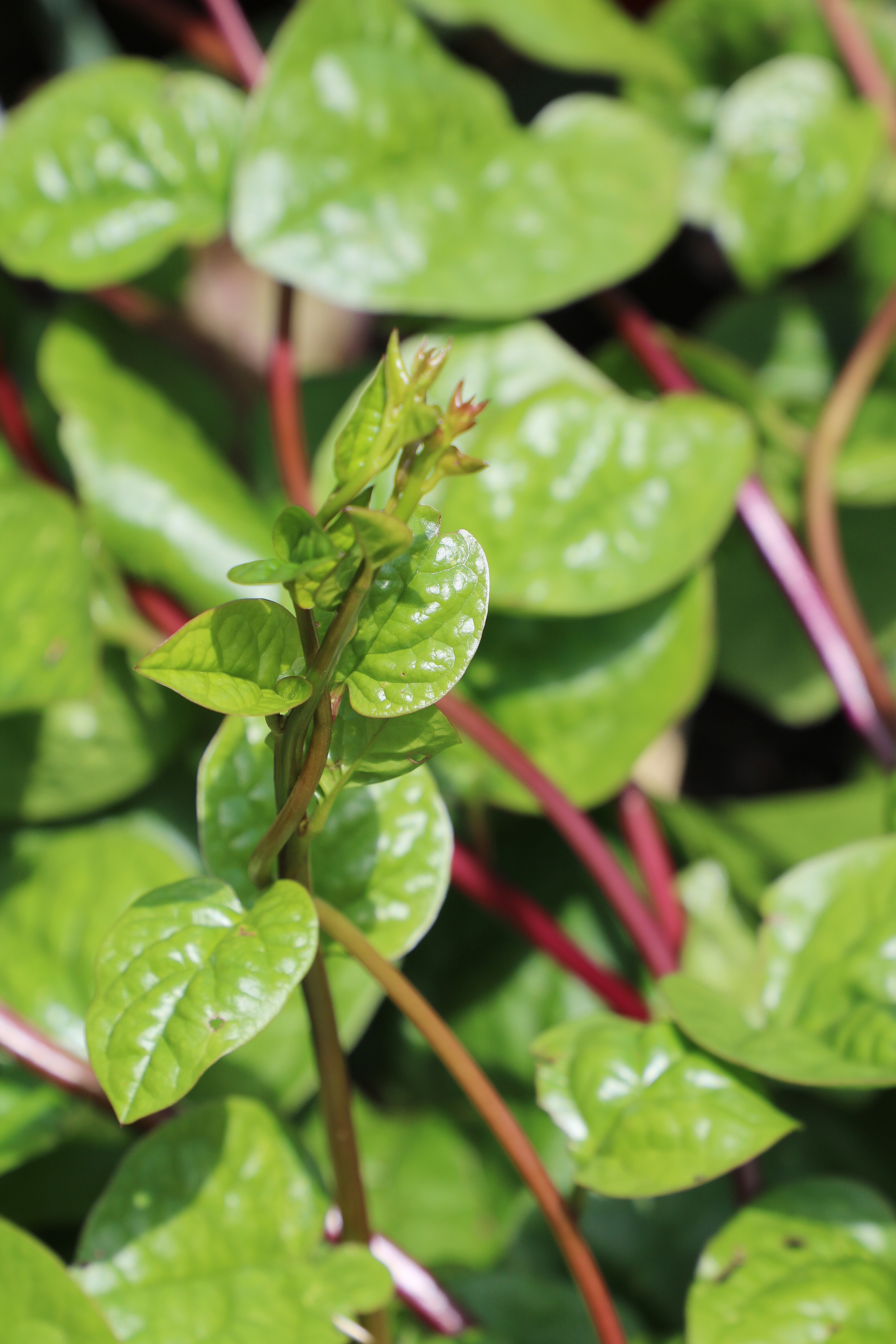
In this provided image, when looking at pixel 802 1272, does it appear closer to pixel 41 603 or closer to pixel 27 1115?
pixel 27 1115

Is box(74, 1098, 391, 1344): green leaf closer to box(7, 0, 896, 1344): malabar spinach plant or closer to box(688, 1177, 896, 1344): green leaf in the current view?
box(7, 0, 896, 1344): malabar spinach plant

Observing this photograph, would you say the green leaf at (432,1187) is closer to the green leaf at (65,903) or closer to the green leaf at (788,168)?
the green leaf at (65,903)

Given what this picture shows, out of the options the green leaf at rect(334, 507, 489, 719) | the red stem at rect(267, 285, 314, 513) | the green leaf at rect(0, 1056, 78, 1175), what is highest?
the green leaf at rect(334, 507, 489, 719)

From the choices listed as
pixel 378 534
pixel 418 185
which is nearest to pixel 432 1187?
pixel 378 534

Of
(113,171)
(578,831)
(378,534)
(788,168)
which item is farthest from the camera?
(788,168)

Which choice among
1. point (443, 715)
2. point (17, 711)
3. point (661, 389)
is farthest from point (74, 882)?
point (661, 389)

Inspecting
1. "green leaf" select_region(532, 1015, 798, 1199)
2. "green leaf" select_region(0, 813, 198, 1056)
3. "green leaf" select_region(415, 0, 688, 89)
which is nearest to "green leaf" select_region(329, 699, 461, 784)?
"green leaf" select_region(532, 1015, 798, 1199)
